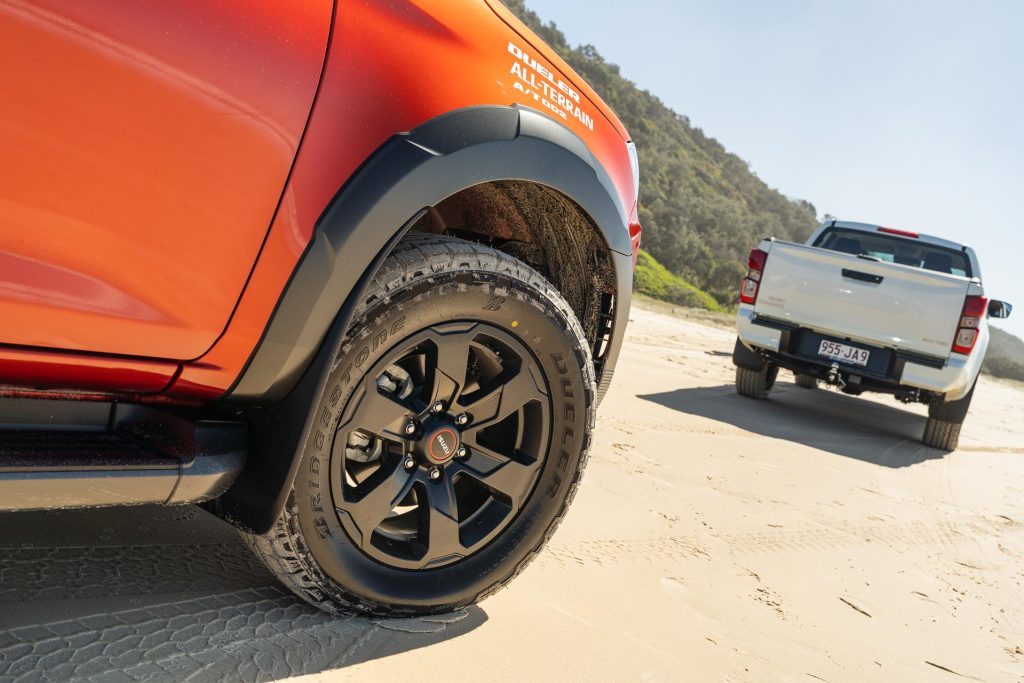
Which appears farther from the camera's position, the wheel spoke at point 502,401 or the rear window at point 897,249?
the rear window at point 897,249

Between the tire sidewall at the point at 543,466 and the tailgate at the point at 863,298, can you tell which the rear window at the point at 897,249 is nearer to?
the tailgate at the point at 863,298

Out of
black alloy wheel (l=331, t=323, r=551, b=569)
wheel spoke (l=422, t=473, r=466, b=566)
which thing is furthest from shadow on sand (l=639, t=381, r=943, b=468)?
wheel spoke (l=422, t=473, r=466, b=566)

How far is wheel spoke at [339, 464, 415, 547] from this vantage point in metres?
1.79

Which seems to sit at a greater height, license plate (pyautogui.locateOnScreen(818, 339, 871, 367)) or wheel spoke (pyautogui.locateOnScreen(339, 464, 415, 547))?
license plate (pyautogui.locateOnScreen(818, 339, 871, 367))

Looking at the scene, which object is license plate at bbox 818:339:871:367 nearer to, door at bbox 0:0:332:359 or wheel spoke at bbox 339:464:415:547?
wheel spoke at bbox 339:464:415:547

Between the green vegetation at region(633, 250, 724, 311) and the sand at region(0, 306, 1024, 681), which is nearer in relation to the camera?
the sand at region(0, 306, 1024, 681)

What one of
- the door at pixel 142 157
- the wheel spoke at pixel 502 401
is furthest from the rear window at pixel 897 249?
the door at pixel 142 157

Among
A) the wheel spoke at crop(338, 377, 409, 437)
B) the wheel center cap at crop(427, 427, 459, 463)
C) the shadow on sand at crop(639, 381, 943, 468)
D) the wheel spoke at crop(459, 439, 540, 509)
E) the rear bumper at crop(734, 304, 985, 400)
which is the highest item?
the rear bumper at crop(734, 304, 985, 400)

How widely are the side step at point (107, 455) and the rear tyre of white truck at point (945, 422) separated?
605cm

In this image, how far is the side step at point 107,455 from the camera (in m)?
1.30

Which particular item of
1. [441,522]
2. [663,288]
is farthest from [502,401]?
[663,288]

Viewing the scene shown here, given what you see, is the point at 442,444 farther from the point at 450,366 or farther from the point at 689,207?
the point at 689,207

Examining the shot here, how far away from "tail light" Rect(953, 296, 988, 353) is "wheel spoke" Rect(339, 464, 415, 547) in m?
5.25

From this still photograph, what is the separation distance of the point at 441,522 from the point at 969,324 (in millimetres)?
5224
